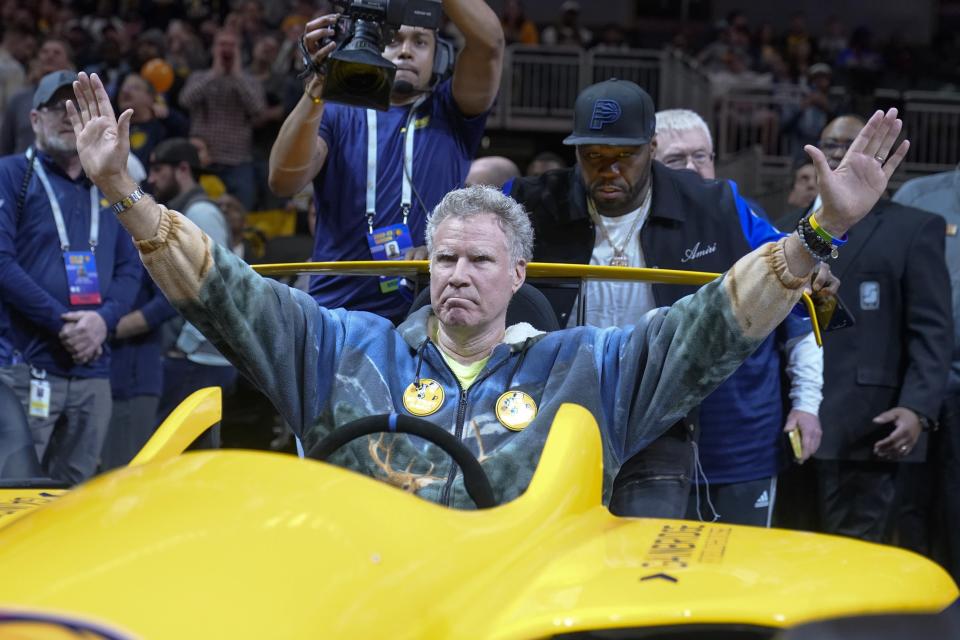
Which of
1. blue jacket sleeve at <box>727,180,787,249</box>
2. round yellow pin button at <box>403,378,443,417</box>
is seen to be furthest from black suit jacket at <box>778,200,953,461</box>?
round yellow pin button at <box>403,378,443,417</box>

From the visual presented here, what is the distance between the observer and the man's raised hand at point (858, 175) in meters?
3.45

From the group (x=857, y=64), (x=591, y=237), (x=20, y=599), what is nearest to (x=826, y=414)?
(x=591, y=237)

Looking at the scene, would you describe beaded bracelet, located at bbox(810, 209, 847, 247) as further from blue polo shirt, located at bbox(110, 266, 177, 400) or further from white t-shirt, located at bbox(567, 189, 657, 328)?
blue polo shirt, located at bbox(110, 266, 177, 400)

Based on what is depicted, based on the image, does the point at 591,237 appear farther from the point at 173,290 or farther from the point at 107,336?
the point at 107,336

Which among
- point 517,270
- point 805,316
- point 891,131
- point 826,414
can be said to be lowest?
point 826,414

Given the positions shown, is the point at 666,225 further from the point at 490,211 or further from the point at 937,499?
the point at 937,499

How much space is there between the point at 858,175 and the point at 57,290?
3840 mm

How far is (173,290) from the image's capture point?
366cm

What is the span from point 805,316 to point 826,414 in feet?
3.32

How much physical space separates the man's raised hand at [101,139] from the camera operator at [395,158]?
114cm

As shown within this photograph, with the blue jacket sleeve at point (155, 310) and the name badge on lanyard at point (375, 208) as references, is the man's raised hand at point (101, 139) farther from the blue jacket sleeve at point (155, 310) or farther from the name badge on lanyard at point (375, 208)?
the blue jacket sleeve at point (155, 310)

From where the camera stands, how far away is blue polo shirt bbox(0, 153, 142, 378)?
607 cm

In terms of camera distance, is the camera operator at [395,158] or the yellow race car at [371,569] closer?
the yellow race car at [371,569]

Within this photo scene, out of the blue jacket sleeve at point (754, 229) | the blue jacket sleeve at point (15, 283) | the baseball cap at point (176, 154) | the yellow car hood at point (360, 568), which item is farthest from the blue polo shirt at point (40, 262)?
the yellow car hood at point (360, 568)
